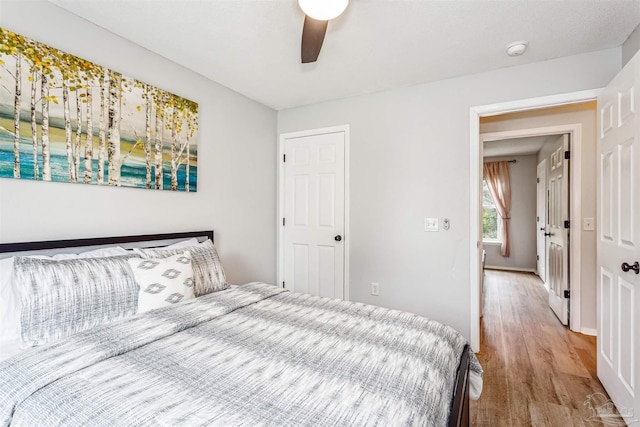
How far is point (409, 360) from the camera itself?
1.20m

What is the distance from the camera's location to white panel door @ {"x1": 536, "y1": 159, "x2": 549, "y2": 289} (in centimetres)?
477

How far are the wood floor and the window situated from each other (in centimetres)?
305

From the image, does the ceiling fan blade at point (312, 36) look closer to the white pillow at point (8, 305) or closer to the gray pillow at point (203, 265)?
the gray pillow at point (203, 265)

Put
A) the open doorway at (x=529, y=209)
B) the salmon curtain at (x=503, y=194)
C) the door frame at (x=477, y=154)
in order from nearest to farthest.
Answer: the door frame at (x=477, y=154) < the open doorway at (x=529, y=209) < the salmon curtain at (x=503, y=194)

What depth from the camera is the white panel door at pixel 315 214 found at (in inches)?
130

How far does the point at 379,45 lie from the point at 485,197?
5.81 m

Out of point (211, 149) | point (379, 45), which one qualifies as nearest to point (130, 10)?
point (211, 149)

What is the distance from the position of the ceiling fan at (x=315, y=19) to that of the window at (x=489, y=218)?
6177 mm

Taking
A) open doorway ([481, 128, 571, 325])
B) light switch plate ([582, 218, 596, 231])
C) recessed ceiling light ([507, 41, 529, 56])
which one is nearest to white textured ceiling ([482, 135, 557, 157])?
open doorway ([481, 128, 571, 325])

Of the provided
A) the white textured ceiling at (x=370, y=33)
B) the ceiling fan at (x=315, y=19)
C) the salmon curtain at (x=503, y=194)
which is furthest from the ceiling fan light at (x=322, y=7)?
the salmon curtain at (x=503, y=194)

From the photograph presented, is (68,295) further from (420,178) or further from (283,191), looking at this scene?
(420,178)

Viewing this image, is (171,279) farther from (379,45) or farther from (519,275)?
(519,275)

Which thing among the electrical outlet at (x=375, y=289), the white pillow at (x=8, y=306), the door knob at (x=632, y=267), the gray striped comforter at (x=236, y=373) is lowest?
the electrical outlet at (x=375, y=289)

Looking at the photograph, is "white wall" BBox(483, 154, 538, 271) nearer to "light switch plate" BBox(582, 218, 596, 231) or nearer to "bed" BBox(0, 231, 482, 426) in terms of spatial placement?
"light switch plate" BBox(582, 218, 596, 231)
